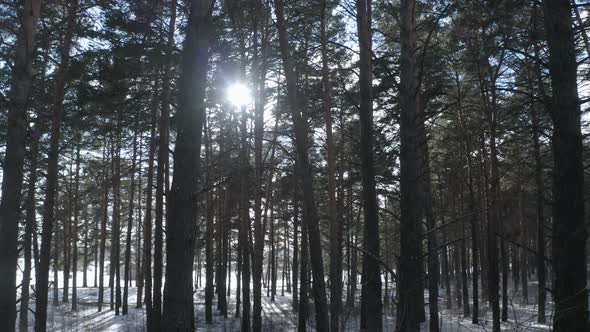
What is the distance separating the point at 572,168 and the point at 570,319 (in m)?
1.56

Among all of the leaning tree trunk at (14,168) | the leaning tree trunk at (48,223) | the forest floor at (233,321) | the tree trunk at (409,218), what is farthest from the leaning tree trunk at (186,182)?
the forest floor at (233,321)

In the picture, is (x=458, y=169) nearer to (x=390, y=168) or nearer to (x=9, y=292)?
(x=390, y=168)

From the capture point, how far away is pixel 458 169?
20188mm

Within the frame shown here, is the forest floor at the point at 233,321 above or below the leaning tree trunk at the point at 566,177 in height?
below

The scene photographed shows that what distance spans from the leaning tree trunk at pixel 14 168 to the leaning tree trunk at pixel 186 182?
3487mm

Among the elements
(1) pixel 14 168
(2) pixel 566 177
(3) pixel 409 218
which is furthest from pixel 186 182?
(2) pixel 566 177

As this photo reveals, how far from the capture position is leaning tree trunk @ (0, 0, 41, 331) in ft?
22.2

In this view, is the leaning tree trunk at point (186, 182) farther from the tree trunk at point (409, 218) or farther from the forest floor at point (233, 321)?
the forest floor at point (233, 321)

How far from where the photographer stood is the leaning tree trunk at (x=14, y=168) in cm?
676

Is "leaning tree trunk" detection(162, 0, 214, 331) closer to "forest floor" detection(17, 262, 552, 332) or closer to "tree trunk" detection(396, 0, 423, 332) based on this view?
"tree trunk" detection(396, 0, 423, 332)

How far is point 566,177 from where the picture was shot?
4676mm

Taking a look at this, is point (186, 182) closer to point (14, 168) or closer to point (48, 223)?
point (14, 168)

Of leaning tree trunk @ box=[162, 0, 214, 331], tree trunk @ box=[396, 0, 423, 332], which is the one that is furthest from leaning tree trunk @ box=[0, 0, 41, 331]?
tree trunk @ box=[396, 0, 423, 332]

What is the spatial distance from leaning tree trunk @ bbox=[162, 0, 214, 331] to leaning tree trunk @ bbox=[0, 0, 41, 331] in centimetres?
349
